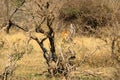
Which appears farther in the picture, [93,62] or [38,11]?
[93,62]

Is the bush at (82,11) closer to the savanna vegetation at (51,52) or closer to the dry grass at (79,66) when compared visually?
the savanna vegetation at (51,52)

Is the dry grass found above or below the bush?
below

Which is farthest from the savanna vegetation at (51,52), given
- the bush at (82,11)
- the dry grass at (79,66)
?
the bush at (82,11)

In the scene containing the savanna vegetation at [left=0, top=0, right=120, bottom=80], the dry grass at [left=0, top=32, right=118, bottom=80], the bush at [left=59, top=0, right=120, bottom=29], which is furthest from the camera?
the bush at [left=59, top=0, right=120, bottom=29]

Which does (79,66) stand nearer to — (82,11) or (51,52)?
(51,52)

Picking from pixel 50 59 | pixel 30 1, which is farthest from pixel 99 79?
pixel 30 1

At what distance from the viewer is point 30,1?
1236 cm

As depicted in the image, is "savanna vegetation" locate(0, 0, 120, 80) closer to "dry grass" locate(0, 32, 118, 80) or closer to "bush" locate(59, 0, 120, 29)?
"dry grass" locate(0, 32, 118, 80)

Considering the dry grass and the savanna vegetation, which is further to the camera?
the dry grass

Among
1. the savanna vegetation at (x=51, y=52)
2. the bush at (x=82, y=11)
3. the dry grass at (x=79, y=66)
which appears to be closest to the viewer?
the savanna vegetation at (x=51, y=52)

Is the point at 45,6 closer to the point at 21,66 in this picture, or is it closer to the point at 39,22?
the point at 39,22

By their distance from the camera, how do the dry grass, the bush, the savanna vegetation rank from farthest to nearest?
the bush → the dry grass → the savanna vegetation

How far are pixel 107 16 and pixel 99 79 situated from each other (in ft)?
19.1

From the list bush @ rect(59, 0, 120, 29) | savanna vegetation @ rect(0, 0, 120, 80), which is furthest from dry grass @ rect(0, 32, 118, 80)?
bush @ rect(59, 0, 120, 29)
